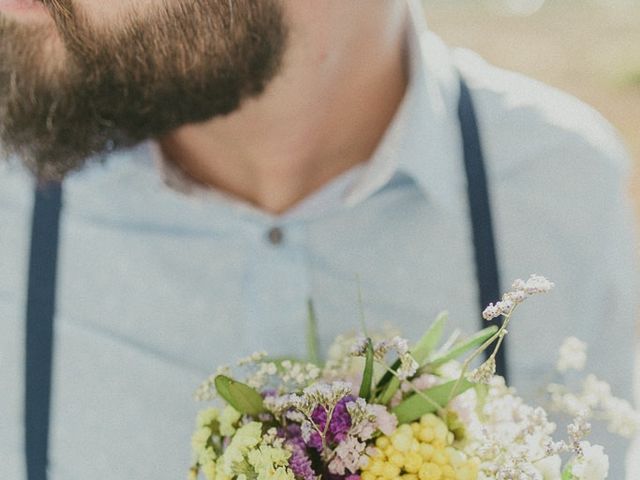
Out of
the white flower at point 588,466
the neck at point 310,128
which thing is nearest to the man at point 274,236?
the neck at point 310,128

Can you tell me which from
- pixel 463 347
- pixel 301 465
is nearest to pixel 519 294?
pixel 463 347

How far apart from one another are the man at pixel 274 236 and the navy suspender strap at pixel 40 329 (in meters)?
0.01

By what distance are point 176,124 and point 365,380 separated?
53 centimetres

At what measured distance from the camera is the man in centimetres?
121

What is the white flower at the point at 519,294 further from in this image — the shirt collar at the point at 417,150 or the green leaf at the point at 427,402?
the shirt collar at the point at 417,150

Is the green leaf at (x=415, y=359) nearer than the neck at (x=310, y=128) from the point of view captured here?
Yes

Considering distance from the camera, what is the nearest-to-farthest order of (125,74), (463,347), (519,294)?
(519,294) < (463,347) < (125,74)

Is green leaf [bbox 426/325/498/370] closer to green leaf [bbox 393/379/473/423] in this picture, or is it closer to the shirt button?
green leaf [bbox 393/379/473/423]

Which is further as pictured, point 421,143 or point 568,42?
point 568,42

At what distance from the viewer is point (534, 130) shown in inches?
51.8

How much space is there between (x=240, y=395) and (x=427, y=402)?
17cm

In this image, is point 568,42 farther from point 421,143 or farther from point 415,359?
point 415,359

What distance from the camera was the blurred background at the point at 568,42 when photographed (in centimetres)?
409

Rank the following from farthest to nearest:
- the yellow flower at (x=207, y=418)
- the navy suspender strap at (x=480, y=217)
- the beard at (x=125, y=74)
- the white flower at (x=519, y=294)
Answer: the navy suspender strap at (x=480, y=217) < the beard at (x=125, y=74) < the yellow flower at (x=207, y=418) < the white flower at (x=519, y=294)
